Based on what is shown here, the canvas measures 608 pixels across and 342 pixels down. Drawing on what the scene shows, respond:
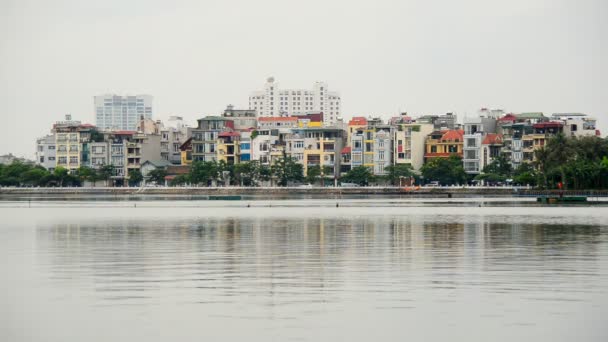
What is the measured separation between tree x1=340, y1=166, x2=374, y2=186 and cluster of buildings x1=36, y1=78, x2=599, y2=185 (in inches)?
174

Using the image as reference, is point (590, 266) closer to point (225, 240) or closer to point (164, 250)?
point (164, 250)

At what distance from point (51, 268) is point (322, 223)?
2749 cm

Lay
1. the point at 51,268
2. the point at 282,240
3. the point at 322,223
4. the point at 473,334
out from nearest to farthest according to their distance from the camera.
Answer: the point at 473,334 → the point at 51,268 → the point at 282,240 → the point at 322,223

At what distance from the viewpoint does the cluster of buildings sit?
420 ft

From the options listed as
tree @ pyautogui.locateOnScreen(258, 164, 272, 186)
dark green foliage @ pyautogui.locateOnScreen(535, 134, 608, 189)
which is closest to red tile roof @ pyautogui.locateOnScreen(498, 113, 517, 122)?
dark green foliage @ pyautogui.locateOnScreen(535, 134, 608, 189)

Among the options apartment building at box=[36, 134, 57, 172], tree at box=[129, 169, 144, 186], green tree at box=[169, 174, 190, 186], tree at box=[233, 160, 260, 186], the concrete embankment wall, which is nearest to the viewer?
the concrete embankment wall

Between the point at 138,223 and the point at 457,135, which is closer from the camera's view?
the point at 138,223

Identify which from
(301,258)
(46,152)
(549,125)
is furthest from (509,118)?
(301,258)

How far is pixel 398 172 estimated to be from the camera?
127 meters

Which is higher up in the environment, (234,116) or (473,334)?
(234,116)

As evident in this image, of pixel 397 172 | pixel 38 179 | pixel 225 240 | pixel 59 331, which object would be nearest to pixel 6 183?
pixel 38 179

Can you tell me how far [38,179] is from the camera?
465ft

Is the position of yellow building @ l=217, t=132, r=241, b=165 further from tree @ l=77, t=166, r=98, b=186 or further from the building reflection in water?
the building reflection in water

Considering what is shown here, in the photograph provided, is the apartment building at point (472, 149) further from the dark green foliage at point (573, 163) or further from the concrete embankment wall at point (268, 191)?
the dark green foliage at point (573, 163)
